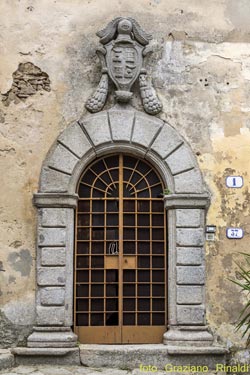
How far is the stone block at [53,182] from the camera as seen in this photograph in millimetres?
8039

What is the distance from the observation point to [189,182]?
8.16m

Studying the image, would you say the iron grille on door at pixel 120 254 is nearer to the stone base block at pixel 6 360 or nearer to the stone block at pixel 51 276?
the stone block at pixel 51 276

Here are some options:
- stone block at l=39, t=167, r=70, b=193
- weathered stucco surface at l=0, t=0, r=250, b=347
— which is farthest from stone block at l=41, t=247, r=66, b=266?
stone block at l=39, t=167, r=70, b=193

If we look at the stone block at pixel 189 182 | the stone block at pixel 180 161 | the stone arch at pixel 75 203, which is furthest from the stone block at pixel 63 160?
the stone block at pixel 189 182

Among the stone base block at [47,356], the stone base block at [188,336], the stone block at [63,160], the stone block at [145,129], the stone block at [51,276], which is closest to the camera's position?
the stone base block at [47,356]

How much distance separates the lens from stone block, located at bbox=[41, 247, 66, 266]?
787 centimetres

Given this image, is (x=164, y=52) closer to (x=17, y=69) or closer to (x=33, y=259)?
(x=17, y=69)

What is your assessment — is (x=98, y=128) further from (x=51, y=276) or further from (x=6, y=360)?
(x=6, y=360)

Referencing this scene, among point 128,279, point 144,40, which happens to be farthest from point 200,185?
point 144,40

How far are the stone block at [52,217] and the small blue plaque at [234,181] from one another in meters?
2.17

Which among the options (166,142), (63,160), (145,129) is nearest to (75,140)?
(63,160)

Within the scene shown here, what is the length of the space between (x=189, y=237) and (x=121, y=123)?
172cm

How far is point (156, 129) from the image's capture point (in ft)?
27.1

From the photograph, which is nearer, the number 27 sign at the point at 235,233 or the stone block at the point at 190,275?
the stone block at the point at 190,275
